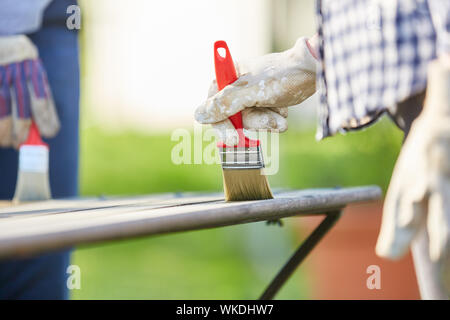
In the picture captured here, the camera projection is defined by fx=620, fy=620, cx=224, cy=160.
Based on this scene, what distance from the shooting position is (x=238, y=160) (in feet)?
3.81

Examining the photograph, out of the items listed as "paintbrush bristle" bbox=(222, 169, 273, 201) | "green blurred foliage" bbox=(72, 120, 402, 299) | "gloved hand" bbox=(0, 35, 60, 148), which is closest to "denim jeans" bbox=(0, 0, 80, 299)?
"gloved hand" bbox=(0, 35, 60, 148)

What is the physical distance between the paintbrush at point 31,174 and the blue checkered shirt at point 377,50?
3.08ft

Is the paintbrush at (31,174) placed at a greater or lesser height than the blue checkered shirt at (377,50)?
lesser

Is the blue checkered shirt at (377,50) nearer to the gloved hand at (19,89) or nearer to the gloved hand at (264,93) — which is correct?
the gloved hand at (264,93)

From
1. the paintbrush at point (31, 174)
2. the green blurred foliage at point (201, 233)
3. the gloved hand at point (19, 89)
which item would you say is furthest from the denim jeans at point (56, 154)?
the green blurred foliage at point (201, 233)

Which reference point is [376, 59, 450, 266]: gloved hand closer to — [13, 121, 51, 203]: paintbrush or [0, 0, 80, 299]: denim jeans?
[13, 121, 51, 203]: paintbrush

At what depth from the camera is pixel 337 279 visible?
362 cm

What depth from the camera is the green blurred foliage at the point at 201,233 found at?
11.9ft

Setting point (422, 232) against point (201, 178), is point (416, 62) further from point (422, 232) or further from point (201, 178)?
point (201, 178)

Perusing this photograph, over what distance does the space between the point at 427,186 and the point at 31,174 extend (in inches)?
45.6

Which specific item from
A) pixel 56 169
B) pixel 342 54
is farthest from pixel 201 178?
pixel 342 54

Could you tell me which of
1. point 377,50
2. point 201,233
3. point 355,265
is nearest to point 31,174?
point 377,50

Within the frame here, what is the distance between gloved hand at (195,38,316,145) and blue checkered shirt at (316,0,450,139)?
0.49 feet

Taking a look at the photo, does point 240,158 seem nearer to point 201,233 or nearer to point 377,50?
point 377,50
